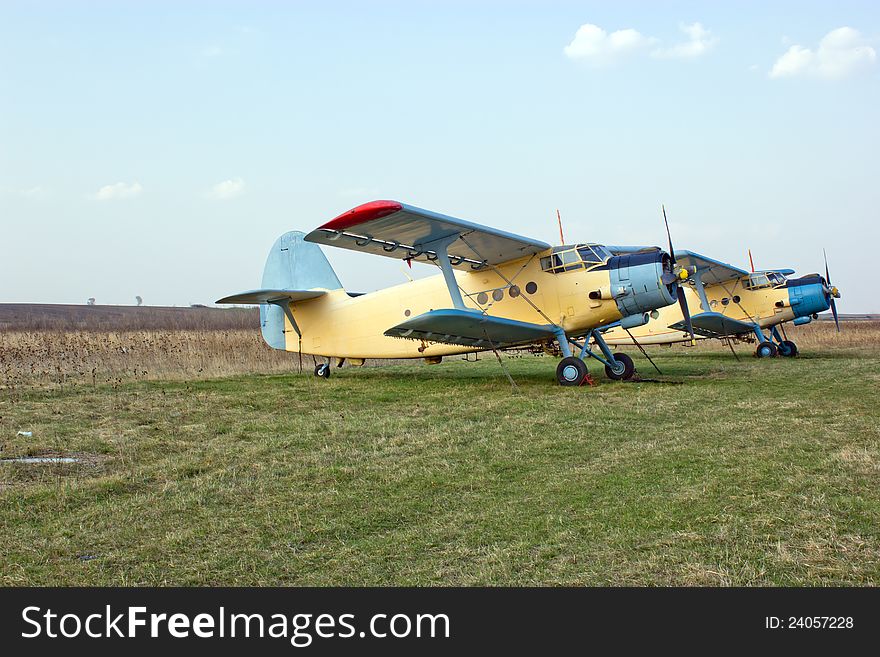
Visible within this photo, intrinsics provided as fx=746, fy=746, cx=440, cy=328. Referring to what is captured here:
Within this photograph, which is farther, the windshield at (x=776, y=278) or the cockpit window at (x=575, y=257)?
the windshield at (x=776, y=278)

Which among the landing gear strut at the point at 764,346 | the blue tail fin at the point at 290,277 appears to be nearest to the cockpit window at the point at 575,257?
the blue tail fin at the point at 290,277

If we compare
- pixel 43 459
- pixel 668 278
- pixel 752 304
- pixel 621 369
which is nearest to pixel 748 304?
pixel 752 304

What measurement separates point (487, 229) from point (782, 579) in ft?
34.5

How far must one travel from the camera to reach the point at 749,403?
10.5 m

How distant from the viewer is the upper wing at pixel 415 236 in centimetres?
1214

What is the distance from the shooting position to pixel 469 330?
1383 cm

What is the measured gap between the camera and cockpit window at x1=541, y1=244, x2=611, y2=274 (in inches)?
560

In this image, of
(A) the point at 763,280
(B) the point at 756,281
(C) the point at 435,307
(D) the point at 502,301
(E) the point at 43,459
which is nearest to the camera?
(E) the point at 43,459

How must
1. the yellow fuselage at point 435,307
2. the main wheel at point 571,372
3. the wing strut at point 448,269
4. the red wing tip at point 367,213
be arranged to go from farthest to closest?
the yellow fuselage at point 435,307
the wing strut at point 448,269
the main wheel at point 571,372
the red wing tip at point 367,213

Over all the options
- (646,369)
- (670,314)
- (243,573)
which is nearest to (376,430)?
(243,573)

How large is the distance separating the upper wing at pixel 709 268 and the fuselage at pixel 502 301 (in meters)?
7.44

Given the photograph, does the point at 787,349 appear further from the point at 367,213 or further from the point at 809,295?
the point at 367,213

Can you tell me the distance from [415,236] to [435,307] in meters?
2.26

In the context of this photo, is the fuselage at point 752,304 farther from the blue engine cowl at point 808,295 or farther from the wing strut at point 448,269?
the wing strut at point 448,269
